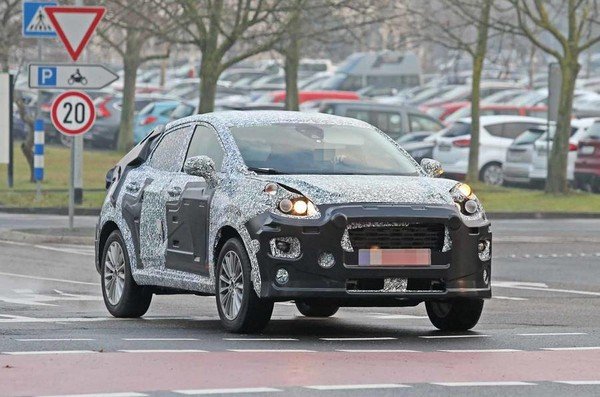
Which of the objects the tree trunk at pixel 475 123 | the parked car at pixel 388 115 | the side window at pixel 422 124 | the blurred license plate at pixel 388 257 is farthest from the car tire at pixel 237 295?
the side window at pixel 422 124

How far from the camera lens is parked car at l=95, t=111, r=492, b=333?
1223 centimetres

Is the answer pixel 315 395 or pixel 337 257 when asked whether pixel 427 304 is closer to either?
pixel 337 257

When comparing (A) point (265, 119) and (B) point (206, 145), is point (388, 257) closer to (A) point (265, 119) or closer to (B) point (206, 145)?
(A) point (265, 119)

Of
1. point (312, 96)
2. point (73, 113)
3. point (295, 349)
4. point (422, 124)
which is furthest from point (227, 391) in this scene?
point (312, 96)

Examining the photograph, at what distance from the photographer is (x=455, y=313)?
13180 mm

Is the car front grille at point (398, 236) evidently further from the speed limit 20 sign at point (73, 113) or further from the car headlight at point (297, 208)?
the speed limit 20 sign at point (73, 113)

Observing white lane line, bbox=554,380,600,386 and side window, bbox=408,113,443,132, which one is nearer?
white lane line, bbox=554,380,600,386

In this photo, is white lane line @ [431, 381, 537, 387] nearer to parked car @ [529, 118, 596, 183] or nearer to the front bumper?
the front bumper

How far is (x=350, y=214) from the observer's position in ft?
40.0

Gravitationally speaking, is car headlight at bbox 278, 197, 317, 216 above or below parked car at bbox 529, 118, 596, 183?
above

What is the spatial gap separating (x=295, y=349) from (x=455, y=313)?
1963 millimetres

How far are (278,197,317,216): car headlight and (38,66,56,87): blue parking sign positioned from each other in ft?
45.3

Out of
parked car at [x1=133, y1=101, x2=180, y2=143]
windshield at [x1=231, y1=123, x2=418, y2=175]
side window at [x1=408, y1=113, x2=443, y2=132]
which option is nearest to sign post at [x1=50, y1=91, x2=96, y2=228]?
windshield at [x1=231, y1=123, x2=418, y2=175]

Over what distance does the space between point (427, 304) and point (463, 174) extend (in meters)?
28.4
